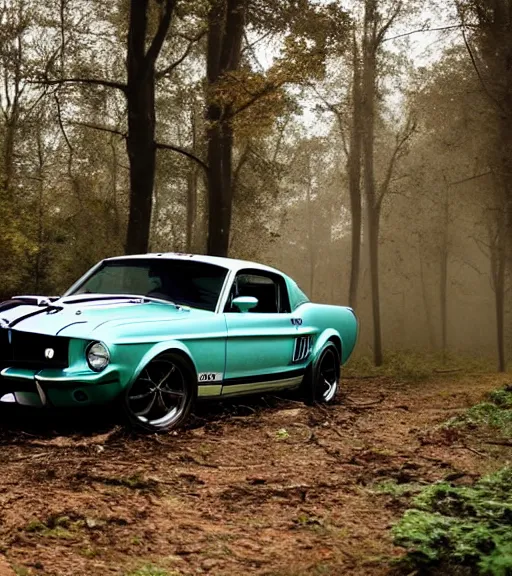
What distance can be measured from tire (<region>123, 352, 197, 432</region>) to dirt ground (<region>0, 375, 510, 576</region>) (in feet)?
0.58

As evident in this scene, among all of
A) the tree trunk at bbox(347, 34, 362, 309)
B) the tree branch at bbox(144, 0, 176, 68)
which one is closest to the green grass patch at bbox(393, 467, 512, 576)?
the tree branch at bbox(144, 0, 176, 68)

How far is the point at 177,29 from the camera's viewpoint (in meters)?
22.2

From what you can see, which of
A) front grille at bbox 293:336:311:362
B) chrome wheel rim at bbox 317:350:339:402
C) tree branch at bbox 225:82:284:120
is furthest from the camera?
tree branch at bbox 225:82:284:120

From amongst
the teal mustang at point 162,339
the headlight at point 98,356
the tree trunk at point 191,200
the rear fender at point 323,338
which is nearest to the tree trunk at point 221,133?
the rear fender at point 323,338

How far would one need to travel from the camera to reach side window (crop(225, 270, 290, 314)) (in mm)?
7836

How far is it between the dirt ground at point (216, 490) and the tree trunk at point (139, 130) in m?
6.70

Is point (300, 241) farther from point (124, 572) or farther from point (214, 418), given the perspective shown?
point (124, 572)

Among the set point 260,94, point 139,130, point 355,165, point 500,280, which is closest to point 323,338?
point 139,130

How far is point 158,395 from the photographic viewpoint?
626 centimetres

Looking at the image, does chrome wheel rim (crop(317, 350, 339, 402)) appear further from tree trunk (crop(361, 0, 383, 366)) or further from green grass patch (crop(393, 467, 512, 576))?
tree trunk (crop(361, 0, 383, 366))

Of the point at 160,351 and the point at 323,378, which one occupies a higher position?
the point at 160,351

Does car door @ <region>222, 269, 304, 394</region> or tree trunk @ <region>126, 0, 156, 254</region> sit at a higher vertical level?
tree trunk @ <region>126, 0, 156, 254</region>

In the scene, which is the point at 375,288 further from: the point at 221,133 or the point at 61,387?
the point at 61,387

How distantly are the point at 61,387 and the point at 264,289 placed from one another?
321 cm
